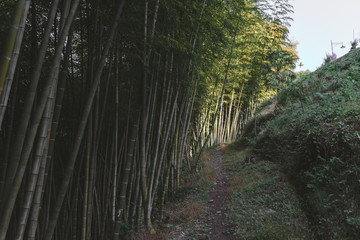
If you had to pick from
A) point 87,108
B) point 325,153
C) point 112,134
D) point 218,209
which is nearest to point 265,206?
point 218,209

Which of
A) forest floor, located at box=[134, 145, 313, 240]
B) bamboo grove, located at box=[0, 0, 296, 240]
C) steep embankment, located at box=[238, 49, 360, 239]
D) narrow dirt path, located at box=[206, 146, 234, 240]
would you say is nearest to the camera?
bamboo grove, located at box=[0, 0, 296, 240]

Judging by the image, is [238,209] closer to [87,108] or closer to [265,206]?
[265,206]

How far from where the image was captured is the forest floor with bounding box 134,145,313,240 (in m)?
3.02

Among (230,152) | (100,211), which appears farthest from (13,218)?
(230,152)

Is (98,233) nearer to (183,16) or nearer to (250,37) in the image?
(183,16)

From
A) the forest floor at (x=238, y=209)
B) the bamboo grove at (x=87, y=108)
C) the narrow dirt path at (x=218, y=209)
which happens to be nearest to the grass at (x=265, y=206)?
the forest floor at (x=238, y=209)

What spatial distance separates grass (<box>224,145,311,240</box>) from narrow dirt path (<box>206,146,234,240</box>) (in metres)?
0.13

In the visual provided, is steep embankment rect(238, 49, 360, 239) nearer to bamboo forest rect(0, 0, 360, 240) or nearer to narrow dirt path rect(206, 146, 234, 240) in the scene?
bamboo forest rect(0, 0, 360, 240)

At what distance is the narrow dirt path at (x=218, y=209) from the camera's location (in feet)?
10.9

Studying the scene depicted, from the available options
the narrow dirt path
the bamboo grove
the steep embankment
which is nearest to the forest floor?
the narrow dirt path

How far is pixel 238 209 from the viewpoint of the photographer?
12.5 feet

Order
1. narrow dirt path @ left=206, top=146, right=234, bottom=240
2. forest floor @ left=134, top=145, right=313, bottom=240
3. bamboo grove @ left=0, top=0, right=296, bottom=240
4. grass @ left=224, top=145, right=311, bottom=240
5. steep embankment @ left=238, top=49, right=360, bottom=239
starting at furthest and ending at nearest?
narrow dirt path @ left=206, top=146, right=234, bottom=240 → forest floor @ left=134, top=145, right=313, bottom=240 → grass @ left=224, top=145, right=311, bottom=240 → steep embankment @ left=238, top=49, right=360, bottom=239 → bamboo grove @ left=0, top=0, right=296, bottom=240

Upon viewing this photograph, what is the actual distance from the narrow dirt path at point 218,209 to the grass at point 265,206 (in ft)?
0.42

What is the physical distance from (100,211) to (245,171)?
3.66m
